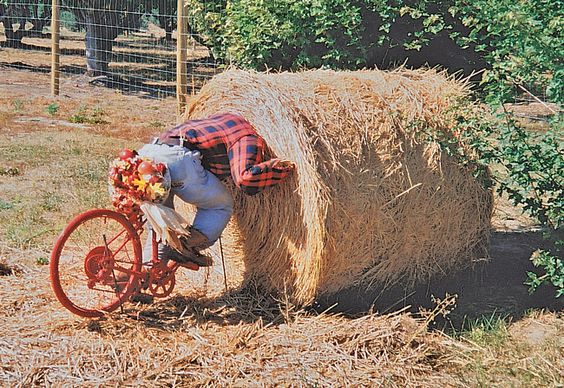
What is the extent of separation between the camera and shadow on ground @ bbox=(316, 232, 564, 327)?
512 cm

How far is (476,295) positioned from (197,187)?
223 cm

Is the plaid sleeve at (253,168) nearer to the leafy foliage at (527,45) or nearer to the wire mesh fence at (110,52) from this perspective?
the leafy foliage at (527,45)

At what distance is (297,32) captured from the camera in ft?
25.4

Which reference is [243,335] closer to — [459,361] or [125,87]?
[459,361]

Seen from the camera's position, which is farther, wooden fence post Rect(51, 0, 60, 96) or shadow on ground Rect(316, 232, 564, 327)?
wooden fence post Rect(51, 0, 60, 96)

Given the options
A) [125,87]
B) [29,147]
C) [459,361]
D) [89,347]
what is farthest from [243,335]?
[125,87]

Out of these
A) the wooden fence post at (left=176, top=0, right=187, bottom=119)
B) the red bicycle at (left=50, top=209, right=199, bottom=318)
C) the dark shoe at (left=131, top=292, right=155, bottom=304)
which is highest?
the wooden fence post at (left=176, top=0, right=187, bottom=119)

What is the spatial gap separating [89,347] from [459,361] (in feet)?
6.52

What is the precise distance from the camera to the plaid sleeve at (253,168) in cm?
448

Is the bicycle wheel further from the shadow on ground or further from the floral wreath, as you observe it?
the shadow on ground

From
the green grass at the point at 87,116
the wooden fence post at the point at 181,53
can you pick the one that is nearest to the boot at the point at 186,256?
the wooden fence post at the point at 181,53

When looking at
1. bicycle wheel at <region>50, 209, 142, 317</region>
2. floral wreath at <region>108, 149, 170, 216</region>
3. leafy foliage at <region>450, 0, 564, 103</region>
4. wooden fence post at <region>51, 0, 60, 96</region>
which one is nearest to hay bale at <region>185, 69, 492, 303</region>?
leafy foliage at <region>450, 0, 564, 103</region>

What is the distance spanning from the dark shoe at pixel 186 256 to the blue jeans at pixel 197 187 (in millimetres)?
117

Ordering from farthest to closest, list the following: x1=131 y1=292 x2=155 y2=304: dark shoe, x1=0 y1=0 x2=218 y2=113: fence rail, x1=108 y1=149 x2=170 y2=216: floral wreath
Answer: x1=0 y1=0 x2=218 y2=113: fence rail < x1=131 y1=292 x2=155 y2=304: dark shoe < x1=108 y1=149 x2=170 y2=216: floral wreath
